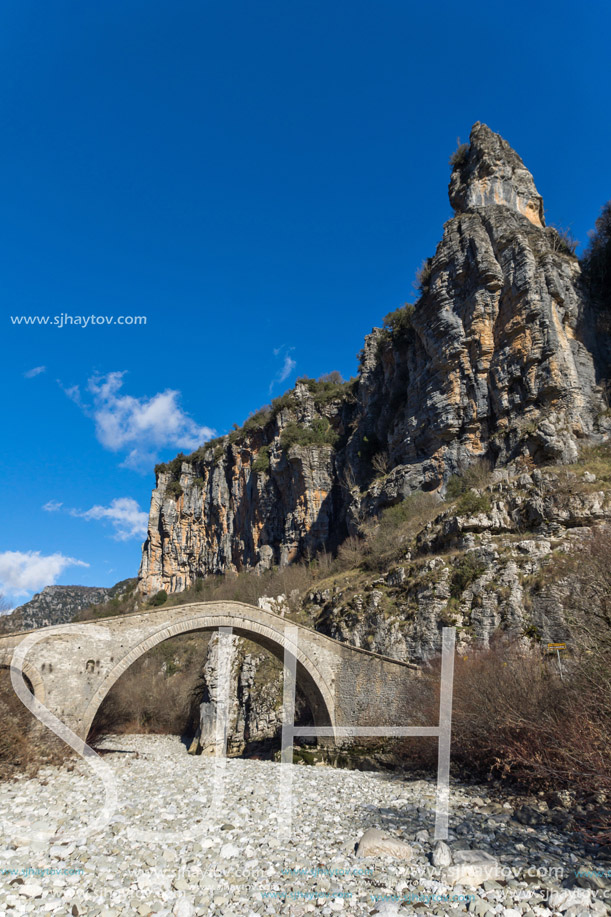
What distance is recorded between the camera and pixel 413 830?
766 centimetres

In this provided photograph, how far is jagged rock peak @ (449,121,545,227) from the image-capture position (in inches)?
1262

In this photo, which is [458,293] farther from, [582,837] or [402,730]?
[582,837]

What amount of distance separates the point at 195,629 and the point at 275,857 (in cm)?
1251

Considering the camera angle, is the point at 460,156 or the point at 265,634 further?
the point at 460,156

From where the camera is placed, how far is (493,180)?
32594 millimetres

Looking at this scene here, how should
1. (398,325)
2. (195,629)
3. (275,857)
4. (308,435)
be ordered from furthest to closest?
(308,435), (398,325), (195,629), (275,857)

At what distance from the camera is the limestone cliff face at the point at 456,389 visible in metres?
25.1

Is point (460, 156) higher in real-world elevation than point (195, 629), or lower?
higher

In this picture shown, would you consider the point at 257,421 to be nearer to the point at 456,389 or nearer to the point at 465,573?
the point at 456,389

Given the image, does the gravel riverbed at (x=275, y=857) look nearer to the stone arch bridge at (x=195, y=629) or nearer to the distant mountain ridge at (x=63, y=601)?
the stone arch bridge at (x=195, y=629)

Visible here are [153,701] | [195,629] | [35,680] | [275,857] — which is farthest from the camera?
[153,701]

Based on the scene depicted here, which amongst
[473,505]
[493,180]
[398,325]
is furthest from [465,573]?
[493,180]

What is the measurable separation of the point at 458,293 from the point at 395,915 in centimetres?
2885

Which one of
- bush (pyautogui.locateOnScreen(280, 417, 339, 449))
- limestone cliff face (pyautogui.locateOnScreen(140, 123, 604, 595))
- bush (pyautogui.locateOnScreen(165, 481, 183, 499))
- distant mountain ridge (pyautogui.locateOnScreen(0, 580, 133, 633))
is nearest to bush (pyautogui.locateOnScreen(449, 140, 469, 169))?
limestone cliff face (pyautogui.locateOnScreen(140, 123, 604, 595))
